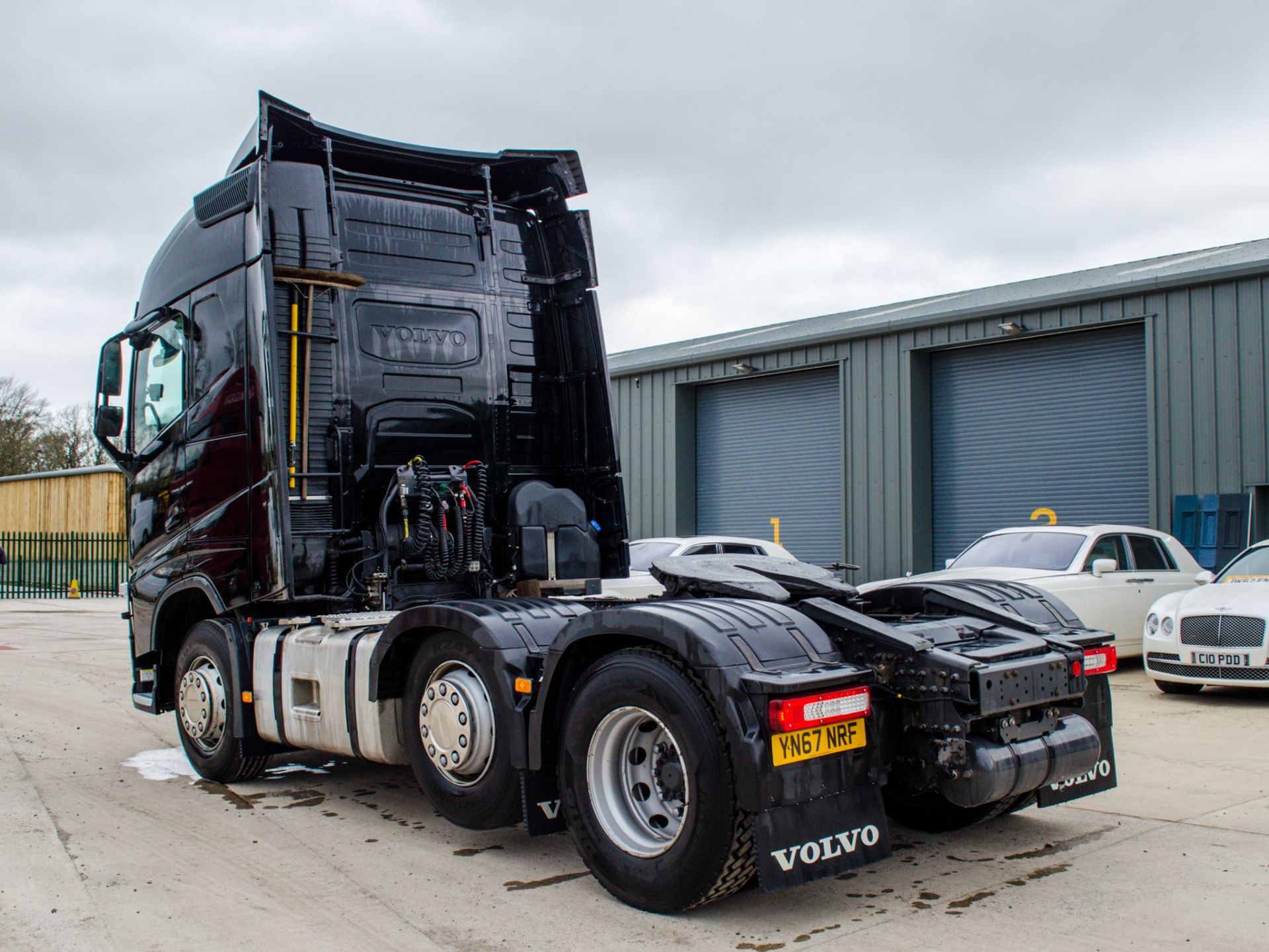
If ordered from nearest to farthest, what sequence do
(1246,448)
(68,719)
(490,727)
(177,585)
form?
(490,727), (177,585), (68,719), (1246,448)

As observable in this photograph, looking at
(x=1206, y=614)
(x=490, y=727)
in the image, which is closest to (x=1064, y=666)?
(x=490, y=727)

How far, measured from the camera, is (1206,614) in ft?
30.6

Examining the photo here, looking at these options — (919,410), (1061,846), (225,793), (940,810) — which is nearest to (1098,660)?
(1061,846)

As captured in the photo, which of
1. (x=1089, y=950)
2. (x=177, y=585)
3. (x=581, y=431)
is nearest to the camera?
(x=1089, y=950)

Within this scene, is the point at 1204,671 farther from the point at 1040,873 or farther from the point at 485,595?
the point at 485,595

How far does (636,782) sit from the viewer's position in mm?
4172

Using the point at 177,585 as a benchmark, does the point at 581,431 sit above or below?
above

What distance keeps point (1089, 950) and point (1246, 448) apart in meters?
12.0

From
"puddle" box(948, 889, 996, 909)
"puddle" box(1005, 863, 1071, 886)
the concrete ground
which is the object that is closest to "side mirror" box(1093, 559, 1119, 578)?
the concrete ground

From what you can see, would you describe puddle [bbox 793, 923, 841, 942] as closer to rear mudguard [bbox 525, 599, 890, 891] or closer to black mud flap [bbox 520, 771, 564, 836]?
rear mudguard [bbox 525, 599, 890, 891]

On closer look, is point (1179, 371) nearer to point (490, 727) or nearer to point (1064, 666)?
point (1064, 666)

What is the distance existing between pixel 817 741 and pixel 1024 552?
8705mm

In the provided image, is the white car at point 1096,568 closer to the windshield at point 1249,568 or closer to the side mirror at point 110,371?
the windshield at point 1249,568

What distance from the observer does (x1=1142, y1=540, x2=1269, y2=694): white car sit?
9008 mm
